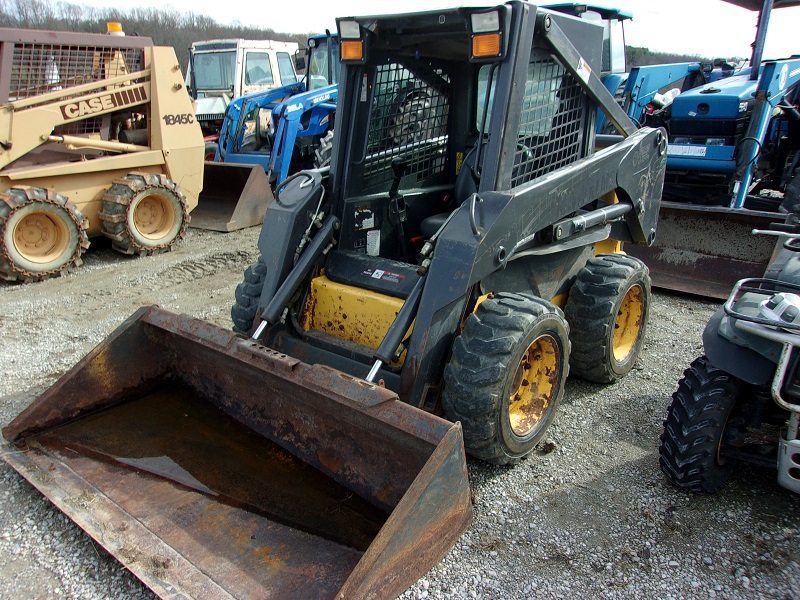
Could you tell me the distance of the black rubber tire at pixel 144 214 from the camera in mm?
6496

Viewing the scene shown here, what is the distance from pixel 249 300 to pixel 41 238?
3653 mm

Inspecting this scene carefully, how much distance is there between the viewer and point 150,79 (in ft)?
22.2

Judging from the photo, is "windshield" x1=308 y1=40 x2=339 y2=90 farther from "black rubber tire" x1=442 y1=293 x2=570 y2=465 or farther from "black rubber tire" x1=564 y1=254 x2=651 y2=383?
"black rubber tire" x1=442 y1=293 x2=570 y2=465

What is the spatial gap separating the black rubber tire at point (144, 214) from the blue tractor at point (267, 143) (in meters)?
0.83

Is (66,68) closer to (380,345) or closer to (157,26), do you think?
(380,345)

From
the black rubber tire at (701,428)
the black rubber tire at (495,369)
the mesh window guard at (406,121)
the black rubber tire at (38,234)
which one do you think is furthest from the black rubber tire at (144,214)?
the black rubber tire at (701,428)

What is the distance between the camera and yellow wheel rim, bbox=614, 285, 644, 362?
13.6 feet

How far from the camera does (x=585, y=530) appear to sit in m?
2.74

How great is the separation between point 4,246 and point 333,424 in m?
4.45

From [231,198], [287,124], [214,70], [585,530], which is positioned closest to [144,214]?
[231,198]

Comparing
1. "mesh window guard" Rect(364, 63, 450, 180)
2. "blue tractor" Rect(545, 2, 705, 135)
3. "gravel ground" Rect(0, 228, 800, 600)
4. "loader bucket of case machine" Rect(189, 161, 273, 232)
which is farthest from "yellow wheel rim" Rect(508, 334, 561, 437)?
"loader bucket of case machine" Rect(189, 161, 273, 232)

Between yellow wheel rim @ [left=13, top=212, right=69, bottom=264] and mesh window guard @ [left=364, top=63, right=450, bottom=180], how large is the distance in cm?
380

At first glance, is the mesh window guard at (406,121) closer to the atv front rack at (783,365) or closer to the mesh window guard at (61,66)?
the atv front rack at (783,365)

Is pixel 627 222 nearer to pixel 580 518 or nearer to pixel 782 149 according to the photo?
pixel 580 518
